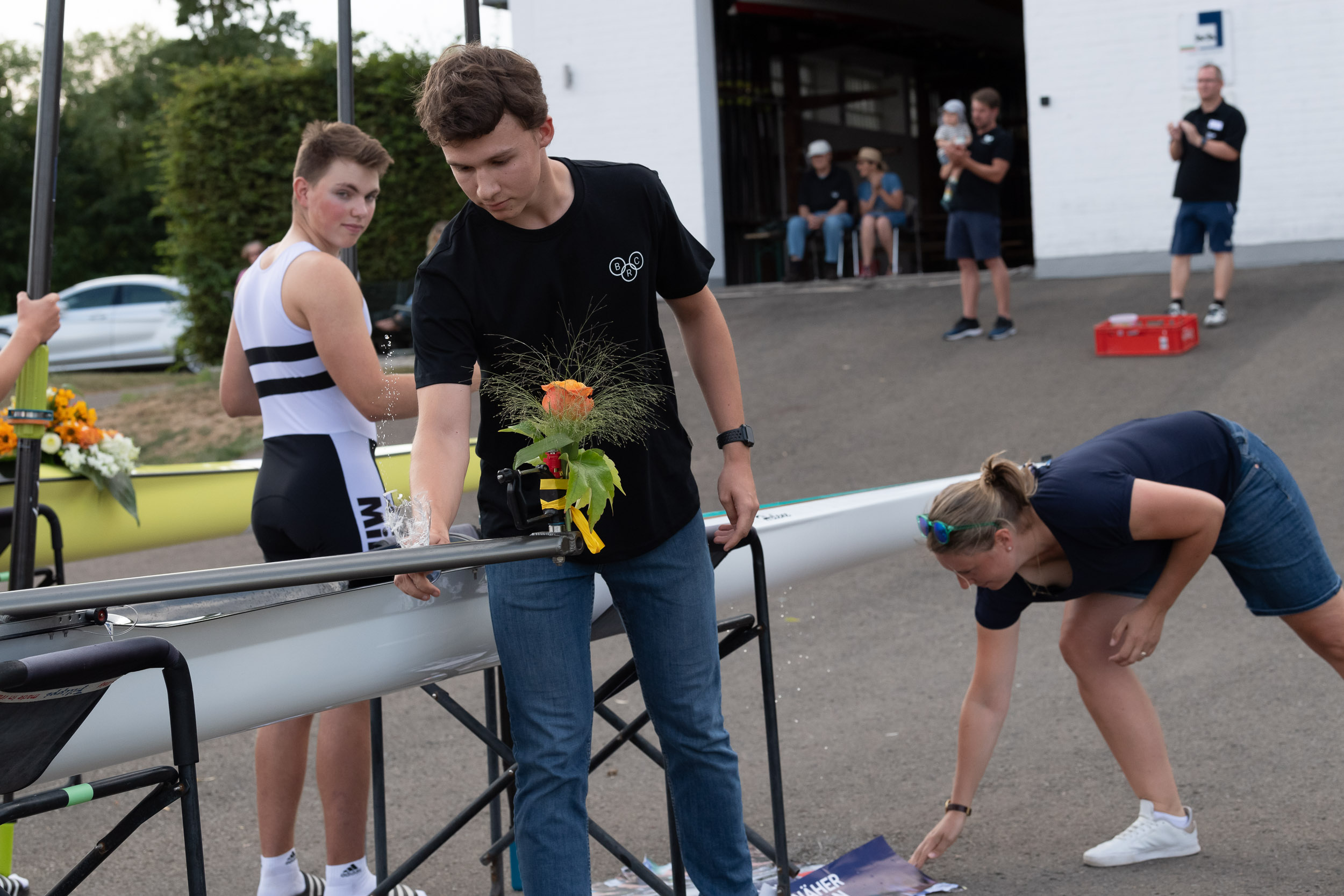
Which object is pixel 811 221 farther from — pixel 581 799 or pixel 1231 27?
pixel 581 799

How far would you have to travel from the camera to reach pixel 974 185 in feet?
28.9

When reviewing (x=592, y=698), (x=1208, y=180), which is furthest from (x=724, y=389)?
(x=1208, y=180)

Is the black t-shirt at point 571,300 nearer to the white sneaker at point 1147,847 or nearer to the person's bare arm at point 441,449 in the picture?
the person's bare arm at point 441,449

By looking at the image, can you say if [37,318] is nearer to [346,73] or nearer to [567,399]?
[346,73]

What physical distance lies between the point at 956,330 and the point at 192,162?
863 centimetres

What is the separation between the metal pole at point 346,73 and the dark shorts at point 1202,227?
631cm

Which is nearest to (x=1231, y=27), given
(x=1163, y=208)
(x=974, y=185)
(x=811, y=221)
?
(x=1163, y=208)

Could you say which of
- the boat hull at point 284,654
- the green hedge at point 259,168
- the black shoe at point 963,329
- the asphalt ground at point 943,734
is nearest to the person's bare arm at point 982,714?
the asphalt ground at point 943,734

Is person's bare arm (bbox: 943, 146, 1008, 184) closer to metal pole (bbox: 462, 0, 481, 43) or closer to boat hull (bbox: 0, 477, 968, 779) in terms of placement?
metal pole (bbox: 462, 0, 481, 43)

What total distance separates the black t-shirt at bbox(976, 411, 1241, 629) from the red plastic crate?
5398 mm

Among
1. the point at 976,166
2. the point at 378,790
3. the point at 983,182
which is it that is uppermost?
the point at 976,166

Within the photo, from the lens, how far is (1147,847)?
2.92 m

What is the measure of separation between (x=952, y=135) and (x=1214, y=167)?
1.70 meters

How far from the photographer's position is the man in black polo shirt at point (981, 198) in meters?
8.69
